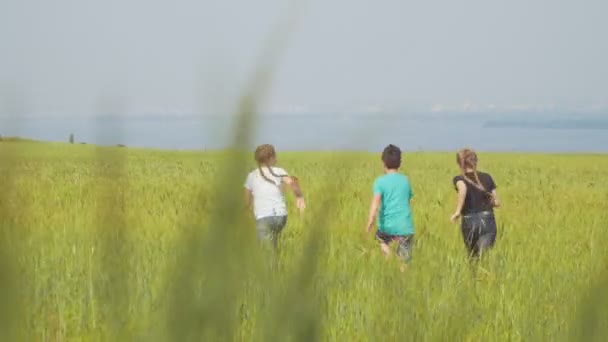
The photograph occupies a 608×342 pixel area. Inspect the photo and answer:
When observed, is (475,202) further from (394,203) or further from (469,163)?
(394,203)

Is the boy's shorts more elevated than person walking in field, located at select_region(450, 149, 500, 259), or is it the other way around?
person walking in field, located at select_region(450, 149, 500, 259)

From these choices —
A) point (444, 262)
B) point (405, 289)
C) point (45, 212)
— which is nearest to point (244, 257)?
point (405, 289)

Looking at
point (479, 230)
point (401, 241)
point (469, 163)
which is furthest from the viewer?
point (479, 230)

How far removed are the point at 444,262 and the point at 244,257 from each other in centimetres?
700

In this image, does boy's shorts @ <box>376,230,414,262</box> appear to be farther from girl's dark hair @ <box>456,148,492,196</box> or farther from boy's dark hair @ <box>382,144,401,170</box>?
girl's dark hair @ <box>456,148,492,196</box>

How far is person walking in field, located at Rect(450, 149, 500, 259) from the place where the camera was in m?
7.76

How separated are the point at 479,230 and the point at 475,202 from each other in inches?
11.1

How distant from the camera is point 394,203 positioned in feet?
24.2

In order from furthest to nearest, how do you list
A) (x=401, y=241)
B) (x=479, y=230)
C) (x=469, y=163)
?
1. (x=479, y=230)
2. (x=469, y=163)
3. (x=401, y=241)

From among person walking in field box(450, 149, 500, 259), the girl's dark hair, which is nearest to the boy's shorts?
person walking in field box(450, 149, 500, 259)

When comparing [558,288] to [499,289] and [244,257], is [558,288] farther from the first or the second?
[244,257]

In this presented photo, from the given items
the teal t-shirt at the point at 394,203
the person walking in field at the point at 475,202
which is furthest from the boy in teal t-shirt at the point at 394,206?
the person walking in field at the point at 475,202

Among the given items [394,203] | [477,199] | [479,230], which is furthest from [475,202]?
[394,203]

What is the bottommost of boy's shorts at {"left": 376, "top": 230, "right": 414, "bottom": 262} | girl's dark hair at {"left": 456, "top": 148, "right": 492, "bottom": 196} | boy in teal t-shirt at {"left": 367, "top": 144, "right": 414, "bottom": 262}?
boy's shorts at {"left": 376, "top": 230, "right": 414, "bottom": 262}
